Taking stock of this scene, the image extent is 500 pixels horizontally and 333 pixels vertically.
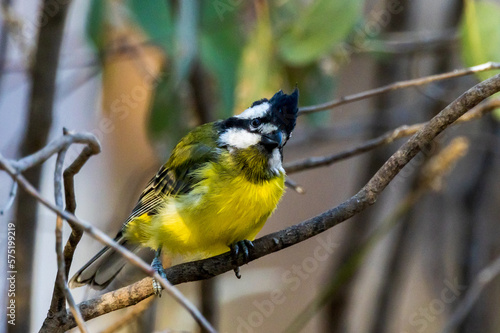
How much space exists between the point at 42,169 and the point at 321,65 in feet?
3.70

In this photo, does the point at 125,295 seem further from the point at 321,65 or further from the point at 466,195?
the point at 466,195

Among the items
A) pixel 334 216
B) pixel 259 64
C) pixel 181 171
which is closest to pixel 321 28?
pixel 259 64

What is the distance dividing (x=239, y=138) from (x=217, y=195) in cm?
21

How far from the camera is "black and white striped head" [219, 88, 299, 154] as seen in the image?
5.24 feet

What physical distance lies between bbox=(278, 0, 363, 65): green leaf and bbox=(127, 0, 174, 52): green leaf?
39 centimetres

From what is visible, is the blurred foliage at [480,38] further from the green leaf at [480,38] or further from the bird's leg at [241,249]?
the bird's leg at [241,249]

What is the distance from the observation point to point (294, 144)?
254 cm

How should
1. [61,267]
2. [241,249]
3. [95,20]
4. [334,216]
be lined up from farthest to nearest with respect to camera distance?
[95,20]
[241,249]
[334,216]
[61,267]

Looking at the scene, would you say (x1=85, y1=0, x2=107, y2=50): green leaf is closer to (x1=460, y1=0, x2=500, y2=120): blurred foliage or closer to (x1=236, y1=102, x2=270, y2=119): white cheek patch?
(x1=236, y1=102, x2=270, y2=119): white cheek patch

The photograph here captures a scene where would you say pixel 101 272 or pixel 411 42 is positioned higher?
pixel 411 42

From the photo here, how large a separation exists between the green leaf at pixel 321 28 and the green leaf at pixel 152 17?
1.27 feet

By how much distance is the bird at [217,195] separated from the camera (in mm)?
1608

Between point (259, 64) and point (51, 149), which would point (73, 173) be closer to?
point (51, 149)

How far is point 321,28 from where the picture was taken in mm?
1818
